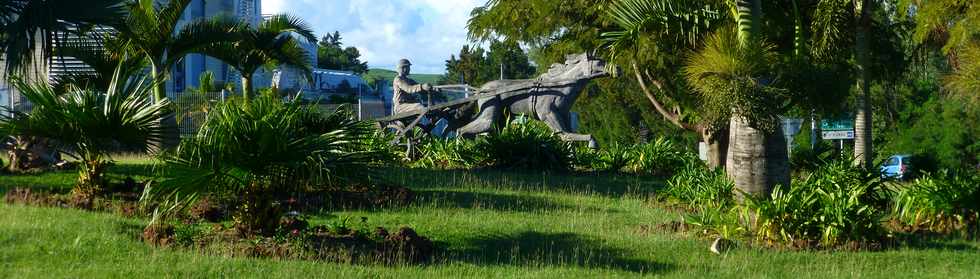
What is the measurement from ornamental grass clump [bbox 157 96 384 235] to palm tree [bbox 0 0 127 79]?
3.29m

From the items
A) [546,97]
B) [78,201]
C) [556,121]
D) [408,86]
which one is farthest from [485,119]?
[78,201]

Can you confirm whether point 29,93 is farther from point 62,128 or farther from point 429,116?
point 429,116

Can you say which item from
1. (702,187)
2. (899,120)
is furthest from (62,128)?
(899,120)

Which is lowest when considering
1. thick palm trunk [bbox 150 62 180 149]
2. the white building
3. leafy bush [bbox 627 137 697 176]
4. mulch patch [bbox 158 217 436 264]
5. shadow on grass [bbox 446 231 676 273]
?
shadow on grass [bbox 446 231 676 273]

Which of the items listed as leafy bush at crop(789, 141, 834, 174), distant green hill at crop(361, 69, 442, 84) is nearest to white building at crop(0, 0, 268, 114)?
distant green hill at crop(361, 69, 442, 84)

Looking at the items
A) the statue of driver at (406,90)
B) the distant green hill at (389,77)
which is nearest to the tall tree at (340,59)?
the distant green hill at (389,77)

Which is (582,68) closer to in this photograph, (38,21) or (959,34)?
(959,34)

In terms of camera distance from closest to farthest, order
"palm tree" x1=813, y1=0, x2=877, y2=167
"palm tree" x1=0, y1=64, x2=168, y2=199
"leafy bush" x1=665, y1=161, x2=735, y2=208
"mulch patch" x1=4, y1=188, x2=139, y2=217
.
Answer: "palm tree" x1=0, y1=64, x2=168, y2=199
"mulch patch" x1=4, y1=188, x2=139, y2=217
"leafy bush" x1=665, y1=161, x2=735, y2=208
"palm tree" x1=813, y1=0, x2=877, y2=167

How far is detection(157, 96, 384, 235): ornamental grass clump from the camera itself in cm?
918

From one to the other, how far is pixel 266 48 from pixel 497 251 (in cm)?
1084

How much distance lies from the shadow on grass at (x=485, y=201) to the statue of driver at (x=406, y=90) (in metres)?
7.18

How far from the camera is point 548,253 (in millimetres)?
10344

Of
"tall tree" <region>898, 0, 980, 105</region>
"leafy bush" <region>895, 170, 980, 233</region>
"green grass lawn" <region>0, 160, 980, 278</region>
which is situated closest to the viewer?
"green grass lawn" <region>0, 160, 980, 278</region>

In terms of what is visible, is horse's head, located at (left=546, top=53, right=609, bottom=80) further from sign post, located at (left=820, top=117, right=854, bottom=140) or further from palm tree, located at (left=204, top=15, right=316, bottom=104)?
sign post, located at (left=820, top=117, right=854, bottom=140)
